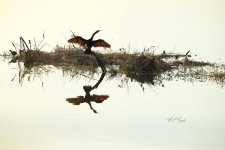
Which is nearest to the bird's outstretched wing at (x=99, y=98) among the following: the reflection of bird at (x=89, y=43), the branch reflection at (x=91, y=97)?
the branch reflection at (x=91, y=97)

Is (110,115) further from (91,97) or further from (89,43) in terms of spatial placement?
(89,43)

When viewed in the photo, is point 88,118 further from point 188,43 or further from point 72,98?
point 188,43

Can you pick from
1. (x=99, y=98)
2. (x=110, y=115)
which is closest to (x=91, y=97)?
(x=99, y=98)

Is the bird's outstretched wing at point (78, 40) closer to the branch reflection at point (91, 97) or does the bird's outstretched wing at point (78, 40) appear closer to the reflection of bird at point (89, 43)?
the reflection of bird at point (89, 43)

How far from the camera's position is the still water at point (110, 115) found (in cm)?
250

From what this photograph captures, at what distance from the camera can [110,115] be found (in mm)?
2539

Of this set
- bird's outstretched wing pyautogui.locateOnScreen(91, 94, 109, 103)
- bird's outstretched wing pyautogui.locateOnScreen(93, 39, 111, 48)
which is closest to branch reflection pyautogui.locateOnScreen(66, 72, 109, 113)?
bird's outstretched wing pyautogui.locateOnScreen(91, 94, 109, 103)

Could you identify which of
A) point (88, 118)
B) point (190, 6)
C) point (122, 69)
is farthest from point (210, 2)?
point (88, 118)

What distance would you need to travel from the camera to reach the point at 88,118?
2.55m

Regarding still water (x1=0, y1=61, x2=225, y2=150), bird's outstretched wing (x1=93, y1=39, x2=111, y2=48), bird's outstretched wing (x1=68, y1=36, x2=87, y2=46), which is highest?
bird's outstretched wing (x1=68, y1=36, x2=87, y2=46)

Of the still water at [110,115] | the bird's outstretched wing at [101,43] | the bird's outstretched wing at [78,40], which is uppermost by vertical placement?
the bird's outstretched wing at [78,40]

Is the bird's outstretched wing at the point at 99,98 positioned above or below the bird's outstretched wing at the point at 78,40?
below

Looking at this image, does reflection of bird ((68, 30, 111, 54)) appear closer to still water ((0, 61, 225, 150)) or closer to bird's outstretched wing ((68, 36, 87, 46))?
bird's outstretched wing ((68, 36, 87, 46))

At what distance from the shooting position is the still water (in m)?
2.50
